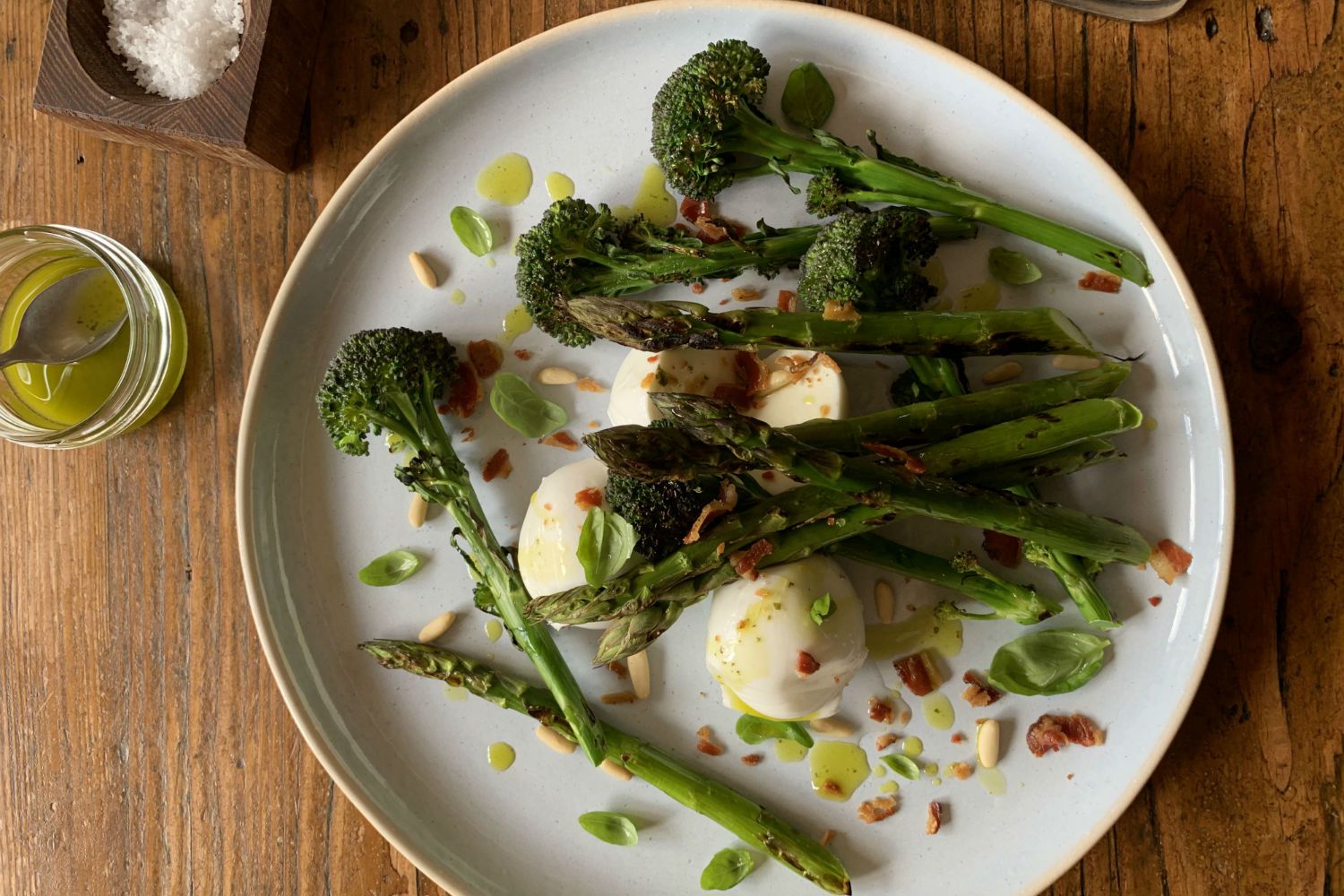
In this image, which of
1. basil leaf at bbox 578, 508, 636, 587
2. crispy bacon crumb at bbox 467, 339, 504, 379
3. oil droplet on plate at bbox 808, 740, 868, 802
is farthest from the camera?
crispy bacon crumb at bbox 467, 339, 504, 379

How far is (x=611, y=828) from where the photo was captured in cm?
212

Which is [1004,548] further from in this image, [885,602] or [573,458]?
[573,458]

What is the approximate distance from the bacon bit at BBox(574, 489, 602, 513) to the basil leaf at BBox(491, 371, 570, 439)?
253 millimetres

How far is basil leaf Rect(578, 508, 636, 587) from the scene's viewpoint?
6.12 feet

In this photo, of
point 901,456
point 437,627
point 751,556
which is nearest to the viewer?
point 901,456

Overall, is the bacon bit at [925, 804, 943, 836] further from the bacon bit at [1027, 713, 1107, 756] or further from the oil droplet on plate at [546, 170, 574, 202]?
the oil droplet on plate at [546, 170, 574, 202]

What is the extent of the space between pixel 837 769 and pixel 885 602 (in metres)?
0.40

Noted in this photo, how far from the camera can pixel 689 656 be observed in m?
2.14

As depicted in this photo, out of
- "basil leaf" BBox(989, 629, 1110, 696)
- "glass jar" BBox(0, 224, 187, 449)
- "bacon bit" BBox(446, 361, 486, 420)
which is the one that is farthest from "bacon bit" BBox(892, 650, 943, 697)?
"glass jar" BBox(0, 224, 187, 449)

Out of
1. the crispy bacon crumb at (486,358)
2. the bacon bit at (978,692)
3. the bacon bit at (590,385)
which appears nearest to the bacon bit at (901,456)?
the bacon bit at (978,692)

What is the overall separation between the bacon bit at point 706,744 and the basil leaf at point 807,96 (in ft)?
4.65

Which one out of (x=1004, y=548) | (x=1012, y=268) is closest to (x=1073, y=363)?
(x=1012, y=268)

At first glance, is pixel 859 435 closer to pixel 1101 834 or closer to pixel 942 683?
pixel 942 683

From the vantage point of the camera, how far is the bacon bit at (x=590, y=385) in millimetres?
2150
